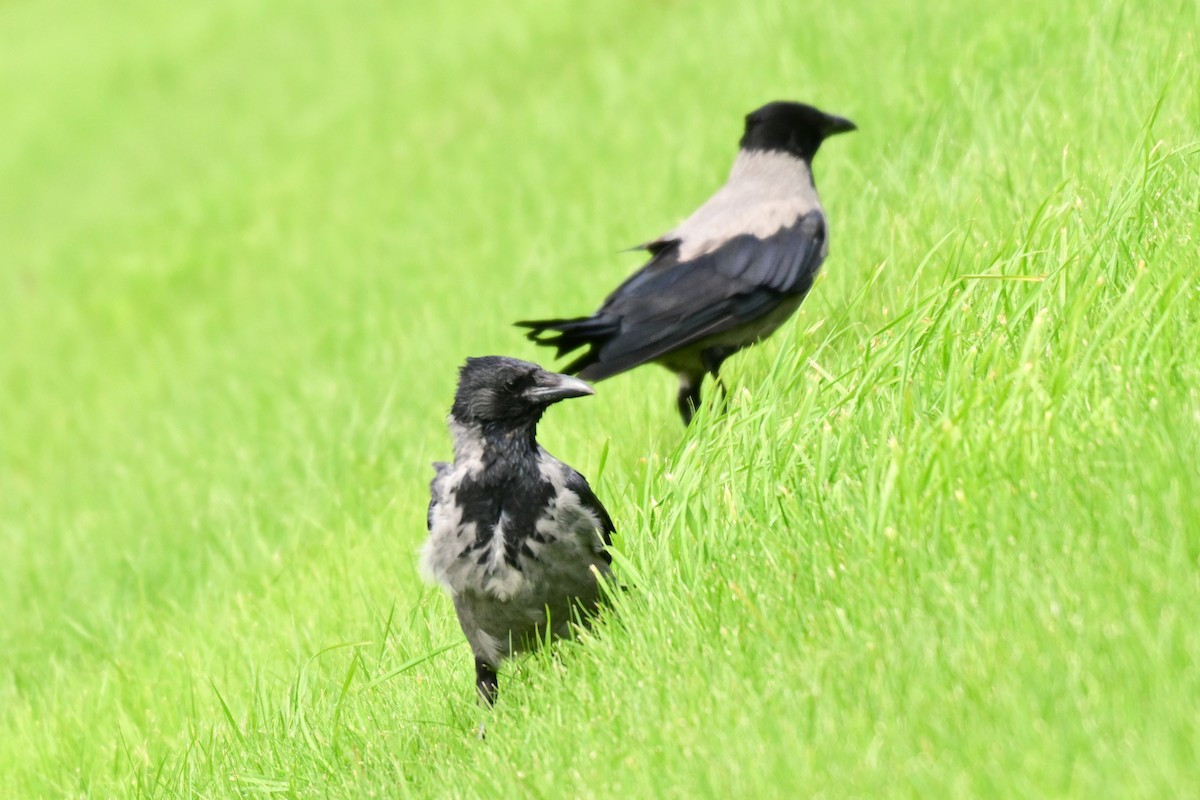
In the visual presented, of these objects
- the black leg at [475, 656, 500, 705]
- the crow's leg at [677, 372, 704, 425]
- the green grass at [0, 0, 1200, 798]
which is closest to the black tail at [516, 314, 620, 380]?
the green grass at [0, 0, 1200, 798]

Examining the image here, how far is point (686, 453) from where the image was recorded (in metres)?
4.27

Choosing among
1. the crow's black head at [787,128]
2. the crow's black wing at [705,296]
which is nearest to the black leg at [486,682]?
the crow's black wing at [705,296]

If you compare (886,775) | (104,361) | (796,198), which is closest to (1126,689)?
(886,775)

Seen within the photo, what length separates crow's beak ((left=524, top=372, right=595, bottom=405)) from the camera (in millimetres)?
4266

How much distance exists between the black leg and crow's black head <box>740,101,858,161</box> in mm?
3221

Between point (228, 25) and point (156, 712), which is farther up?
point (228, 25)

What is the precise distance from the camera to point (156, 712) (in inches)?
221

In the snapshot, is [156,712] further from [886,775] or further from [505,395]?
[886,775]

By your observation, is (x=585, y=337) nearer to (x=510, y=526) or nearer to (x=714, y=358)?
(x=714, y=358)

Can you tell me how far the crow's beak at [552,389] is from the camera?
4266mm

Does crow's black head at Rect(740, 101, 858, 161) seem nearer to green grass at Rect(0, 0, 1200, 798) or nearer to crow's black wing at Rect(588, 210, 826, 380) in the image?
green grass at Rect(0, 0, 1200, 798)

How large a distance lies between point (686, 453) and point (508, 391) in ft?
1.90

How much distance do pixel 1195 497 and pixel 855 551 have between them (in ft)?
2.71

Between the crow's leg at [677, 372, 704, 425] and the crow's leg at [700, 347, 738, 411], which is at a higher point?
the crow's leg at [700, 347, 738, 411]
